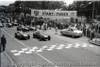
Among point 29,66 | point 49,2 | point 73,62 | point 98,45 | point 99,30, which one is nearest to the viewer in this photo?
point 29,66

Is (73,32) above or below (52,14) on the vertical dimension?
below

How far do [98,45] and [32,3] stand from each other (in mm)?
48139

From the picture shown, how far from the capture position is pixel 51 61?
50.9ft

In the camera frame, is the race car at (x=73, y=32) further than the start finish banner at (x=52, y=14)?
No

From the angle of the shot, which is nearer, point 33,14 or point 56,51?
point 56,51

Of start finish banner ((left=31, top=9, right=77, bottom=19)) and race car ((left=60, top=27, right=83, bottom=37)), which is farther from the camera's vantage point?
start finish banner ((left=31, top=9, right=77, bottom=19))

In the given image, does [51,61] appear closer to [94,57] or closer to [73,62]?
[73,62]

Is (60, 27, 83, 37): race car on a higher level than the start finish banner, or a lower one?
lower

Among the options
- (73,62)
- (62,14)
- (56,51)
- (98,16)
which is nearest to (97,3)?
(98,16)

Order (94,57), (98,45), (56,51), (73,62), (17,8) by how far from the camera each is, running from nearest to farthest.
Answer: (73,62) < (94,57) < (56,51) < (98,45) < (17,8)

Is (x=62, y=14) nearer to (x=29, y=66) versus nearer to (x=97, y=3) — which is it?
(x=97, y=3)

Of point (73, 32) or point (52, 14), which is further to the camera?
point (52, 14)

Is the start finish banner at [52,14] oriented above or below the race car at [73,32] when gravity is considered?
above

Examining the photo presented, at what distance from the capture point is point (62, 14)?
1999 inches
